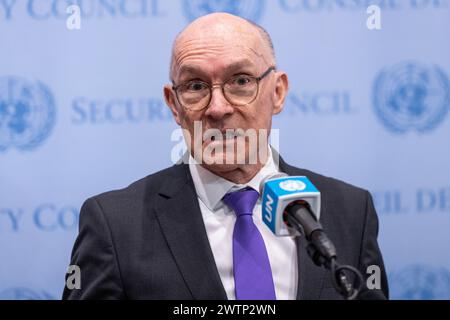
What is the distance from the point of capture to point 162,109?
184 cm

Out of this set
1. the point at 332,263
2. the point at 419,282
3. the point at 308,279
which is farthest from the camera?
the point at 419,282

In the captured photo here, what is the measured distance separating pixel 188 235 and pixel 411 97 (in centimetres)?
101

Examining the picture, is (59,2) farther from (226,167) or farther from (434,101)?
(434,101)

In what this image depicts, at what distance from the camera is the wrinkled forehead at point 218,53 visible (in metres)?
1.35

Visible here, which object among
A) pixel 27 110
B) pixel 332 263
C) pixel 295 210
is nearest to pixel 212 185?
pixel 295 210

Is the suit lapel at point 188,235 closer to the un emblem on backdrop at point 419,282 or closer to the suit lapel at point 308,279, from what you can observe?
the suit lapel at point 308,279

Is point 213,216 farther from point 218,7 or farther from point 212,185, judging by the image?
point 218,7

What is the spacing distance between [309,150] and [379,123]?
249 mm

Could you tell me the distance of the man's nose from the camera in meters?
1.33

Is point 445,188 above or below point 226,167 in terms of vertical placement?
below

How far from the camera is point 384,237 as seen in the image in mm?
1946

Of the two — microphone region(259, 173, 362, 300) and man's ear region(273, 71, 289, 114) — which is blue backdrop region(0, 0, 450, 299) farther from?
microphone region(259, 173, 362, 300)

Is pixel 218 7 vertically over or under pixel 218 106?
over
